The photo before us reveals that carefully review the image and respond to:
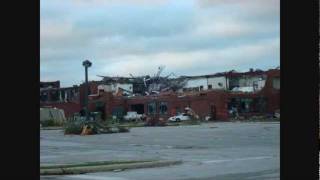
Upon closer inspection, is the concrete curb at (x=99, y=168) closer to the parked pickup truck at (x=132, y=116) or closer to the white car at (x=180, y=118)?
the parked pickup truck at (x=132, y=116)

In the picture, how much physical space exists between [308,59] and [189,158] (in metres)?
14.1

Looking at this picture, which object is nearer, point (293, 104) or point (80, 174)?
point (293, 104)

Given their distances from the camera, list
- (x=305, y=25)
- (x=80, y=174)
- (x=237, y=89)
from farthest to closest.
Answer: (x=237, y=89) < (x=80, y=174) < (x=305, y=25)

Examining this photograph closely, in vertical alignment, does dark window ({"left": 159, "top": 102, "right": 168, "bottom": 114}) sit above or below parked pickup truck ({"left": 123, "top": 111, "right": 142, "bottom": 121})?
above

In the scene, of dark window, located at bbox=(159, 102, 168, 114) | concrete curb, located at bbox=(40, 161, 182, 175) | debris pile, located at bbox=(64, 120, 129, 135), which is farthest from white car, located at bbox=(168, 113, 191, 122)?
concrete curb, located at bbox=(40, 161, 182, 175)

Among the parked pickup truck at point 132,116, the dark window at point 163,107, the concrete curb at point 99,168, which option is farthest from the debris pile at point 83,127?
A: the concrete curb at point 99,168

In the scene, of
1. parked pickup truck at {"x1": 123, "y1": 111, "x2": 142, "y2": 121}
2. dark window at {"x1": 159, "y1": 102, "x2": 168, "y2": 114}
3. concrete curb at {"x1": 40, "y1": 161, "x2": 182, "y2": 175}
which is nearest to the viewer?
concrete curb at {"x1": 40, "y1": 161, "x2": 182, "y2": 175}

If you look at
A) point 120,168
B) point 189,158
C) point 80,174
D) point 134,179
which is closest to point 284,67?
point 134,179

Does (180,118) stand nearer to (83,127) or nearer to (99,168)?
(83,127)

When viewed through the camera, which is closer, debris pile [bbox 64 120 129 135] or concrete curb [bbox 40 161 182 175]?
concrete curb [bbox 40 161 182 175]

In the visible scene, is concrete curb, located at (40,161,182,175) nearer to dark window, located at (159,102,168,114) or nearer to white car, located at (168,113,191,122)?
dark window, located at (159,102,168,114)

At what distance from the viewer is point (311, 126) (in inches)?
114

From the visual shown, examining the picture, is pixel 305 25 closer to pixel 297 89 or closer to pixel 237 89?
pixel 297 89

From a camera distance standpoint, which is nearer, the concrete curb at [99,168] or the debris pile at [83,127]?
the concrete curb at [99,168]
